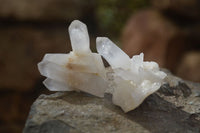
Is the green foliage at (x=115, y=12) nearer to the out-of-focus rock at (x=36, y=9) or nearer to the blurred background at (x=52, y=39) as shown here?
the blurred background at (x=52, y=39)

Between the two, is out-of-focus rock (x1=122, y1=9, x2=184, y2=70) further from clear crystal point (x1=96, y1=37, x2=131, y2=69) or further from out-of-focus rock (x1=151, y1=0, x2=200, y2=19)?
clear crystal point (x1=96, y1=37, x2=131, y2=69)

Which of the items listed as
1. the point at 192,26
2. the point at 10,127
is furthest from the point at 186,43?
the point at 10,127

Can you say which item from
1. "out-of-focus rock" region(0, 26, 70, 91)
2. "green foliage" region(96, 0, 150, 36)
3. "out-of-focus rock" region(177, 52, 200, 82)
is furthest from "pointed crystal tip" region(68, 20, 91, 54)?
"green foliage" region(96, 0, 150, 36)

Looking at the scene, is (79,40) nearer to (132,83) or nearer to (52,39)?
(132,83)

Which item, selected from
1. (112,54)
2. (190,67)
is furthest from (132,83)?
(190,67)

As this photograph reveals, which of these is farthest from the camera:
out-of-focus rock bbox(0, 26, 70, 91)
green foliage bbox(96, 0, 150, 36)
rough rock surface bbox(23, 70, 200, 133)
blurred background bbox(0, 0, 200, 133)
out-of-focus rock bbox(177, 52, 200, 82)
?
green foliage bbox(96, 0, 150, 36)

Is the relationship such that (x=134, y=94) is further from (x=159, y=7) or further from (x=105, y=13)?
(x=105, y=13)
